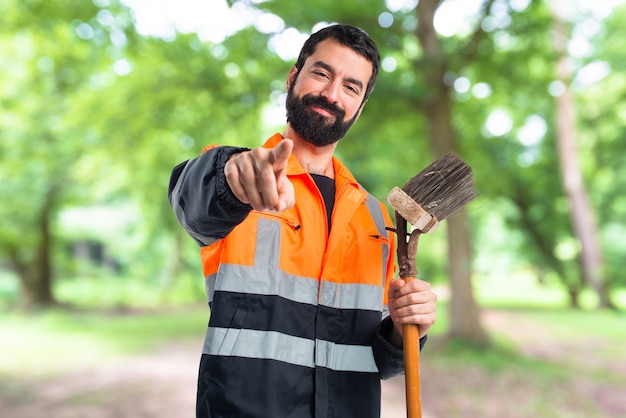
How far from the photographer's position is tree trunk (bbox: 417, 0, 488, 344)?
28.6 feet

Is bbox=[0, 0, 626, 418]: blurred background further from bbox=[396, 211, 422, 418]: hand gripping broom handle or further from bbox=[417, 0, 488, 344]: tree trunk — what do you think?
bbox=[396, 211, 422, 418]: hand gripping broom handle

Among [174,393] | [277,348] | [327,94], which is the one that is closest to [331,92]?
[327,94]

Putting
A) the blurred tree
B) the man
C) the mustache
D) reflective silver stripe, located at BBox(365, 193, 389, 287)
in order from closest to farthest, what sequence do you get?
the man
the mustache
reflective silver stripe, located at BBox(365, 193, 389, 287)
the blurred tree

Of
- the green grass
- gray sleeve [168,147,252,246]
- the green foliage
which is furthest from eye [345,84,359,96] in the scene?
the green grass

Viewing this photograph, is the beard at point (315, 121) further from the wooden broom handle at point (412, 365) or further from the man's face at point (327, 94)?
the wooden broom handle at point (412, 365)

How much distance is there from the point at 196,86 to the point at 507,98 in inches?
230

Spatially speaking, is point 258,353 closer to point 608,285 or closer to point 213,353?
point 213,353

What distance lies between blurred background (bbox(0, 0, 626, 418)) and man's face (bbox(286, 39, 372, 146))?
5.35 metres

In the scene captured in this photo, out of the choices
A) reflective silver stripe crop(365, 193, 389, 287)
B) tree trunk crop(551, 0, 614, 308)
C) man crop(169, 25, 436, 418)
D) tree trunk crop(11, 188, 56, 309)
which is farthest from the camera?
tree trunk crop(11, 188, 56, 309)

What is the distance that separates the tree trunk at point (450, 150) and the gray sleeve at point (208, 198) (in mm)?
7092

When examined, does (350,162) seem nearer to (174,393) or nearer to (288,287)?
(174,393)

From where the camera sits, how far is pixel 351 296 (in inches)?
70.2

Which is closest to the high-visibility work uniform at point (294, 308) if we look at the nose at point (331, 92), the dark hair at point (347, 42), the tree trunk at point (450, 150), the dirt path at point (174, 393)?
the nose at point (331, 92)

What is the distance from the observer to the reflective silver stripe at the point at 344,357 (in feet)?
5.57
